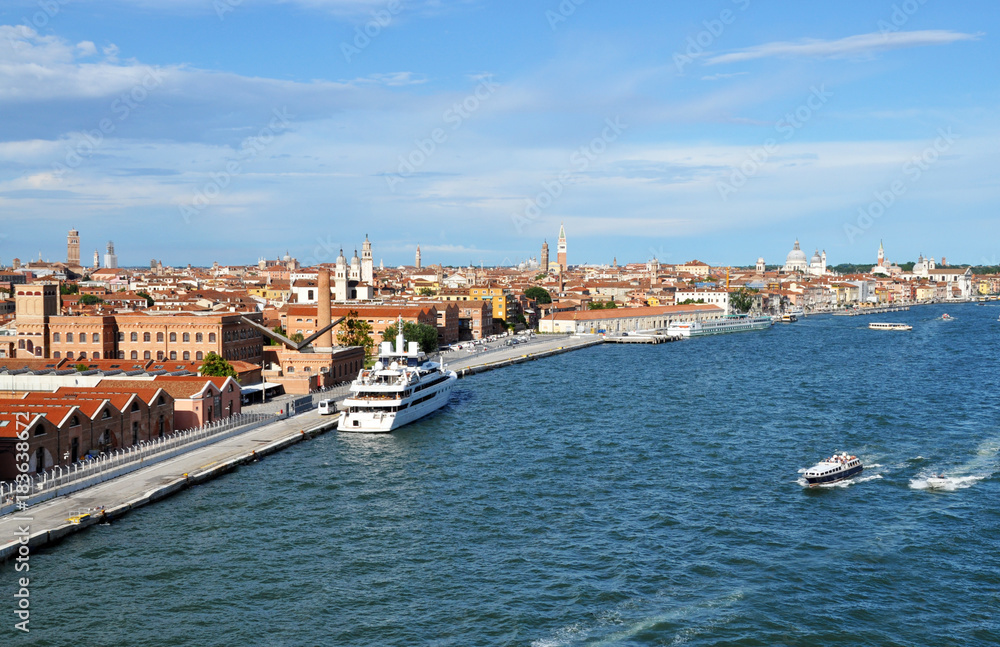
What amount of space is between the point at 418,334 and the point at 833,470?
141 feet

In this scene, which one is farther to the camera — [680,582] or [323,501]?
[323,501]

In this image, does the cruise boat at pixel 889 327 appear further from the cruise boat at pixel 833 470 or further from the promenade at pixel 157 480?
the cruise boat at pixel 833 470

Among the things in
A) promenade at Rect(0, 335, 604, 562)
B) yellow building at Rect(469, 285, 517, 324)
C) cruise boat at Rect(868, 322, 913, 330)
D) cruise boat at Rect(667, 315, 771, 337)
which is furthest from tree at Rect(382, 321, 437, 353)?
cruise boat at Rect(868, 322, 913, 330)

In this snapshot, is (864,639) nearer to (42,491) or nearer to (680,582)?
(680,582)

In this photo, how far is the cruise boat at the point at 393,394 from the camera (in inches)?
1571

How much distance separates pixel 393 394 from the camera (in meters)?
41.3

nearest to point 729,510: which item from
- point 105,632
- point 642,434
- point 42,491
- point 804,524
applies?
point 804,524

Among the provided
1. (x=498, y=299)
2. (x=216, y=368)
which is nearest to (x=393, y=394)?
(x=216, y=368)

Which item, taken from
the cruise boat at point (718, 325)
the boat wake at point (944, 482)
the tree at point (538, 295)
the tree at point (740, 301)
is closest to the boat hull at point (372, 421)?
the boat wake at point (944, 482)

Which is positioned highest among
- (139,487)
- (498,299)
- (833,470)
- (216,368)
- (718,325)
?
(498,299)

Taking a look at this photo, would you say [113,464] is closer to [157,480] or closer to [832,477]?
[157,480]

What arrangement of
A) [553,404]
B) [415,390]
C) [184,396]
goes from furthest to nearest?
[553,404] → [415,390] → [184,396]

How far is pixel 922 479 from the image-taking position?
97.5 feet

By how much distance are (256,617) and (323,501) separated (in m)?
8.68
